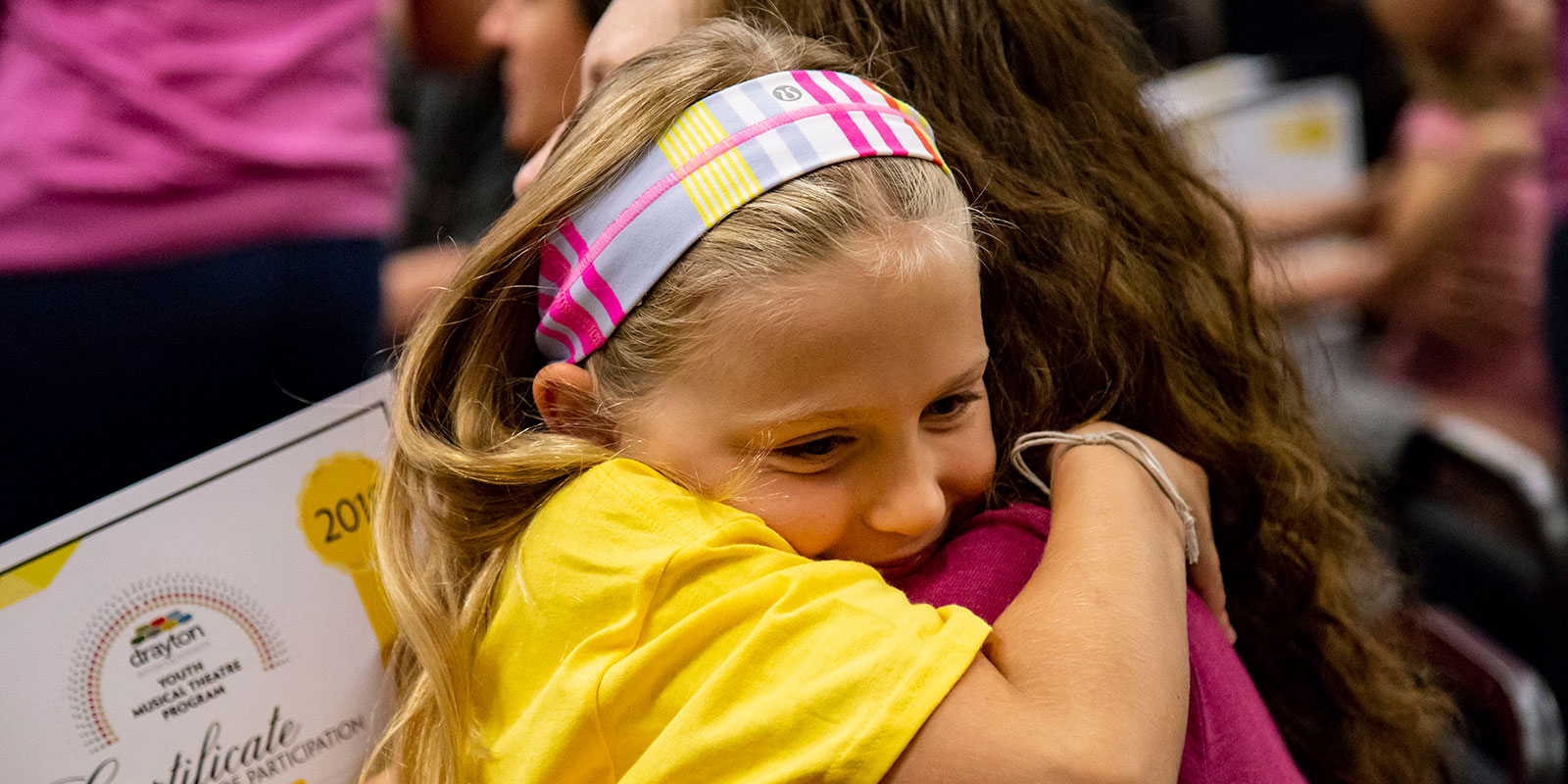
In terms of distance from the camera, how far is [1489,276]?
2643mm

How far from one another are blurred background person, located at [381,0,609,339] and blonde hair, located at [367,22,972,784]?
0.11 m

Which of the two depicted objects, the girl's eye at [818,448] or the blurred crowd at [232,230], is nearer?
the girl's eye at [818,448]

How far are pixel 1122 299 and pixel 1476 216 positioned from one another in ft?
6.50

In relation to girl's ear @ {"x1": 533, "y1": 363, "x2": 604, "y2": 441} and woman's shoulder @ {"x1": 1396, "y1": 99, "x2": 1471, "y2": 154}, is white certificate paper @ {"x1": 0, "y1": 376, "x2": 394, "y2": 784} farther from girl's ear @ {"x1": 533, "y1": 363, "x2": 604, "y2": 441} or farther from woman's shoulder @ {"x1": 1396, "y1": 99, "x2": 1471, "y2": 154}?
woman's shoulder @ {"x1": 1396, "y1": 99, "x2": 1471, "y2": 154}

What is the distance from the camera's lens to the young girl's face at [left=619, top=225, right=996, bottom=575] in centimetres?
88

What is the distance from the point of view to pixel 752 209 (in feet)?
2.98

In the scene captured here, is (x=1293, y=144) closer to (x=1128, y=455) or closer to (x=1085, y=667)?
(x=1128, y=455)

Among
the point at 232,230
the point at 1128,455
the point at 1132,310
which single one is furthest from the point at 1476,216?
the point at 232,230

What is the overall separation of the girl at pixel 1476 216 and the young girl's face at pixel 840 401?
77.1 inches

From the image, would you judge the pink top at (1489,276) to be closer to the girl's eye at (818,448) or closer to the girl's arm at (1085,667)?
the girl's arm at (1085,667)

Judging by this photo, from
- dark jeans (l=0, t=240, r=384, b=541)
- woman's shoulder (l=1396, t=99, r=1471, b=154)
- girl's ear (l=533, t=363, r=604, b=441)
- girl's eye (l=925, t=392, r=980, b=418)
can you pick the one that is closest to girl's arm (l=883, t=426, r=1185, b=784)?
girl's eye (l=925, t=392, r=980, b=418)

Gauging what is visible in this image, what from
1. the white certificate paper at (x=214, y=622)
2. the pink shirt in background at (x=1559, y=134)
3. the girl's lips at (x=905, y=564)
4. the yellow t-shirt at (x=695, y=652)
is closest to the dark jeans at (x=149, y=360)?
the white certificate paper at (x=214, y=622)

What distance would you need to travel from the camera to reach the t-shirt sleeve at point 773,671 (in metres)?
0.80

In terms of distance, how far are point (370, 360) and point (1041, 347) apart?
30.5 inches
